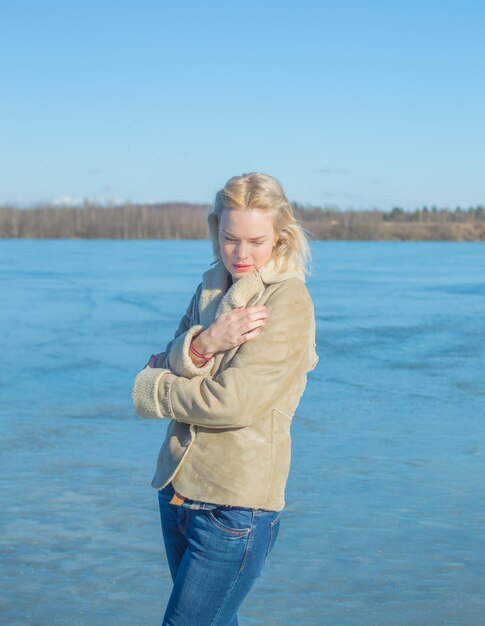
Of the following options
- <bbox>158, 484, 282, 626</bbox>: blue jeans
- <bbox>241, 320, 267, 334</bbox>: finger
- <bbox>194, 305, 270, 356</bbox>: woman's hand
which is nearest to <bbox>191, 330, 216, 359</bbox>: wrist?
<bbox>194, 305, 270, 356</bbox>: woman's hand

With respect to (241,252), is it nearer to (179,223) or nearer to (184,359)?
(184,359)

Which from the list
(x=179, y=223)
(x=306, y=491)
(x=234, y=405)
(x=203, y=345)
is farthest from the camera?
(x=179, y=223)

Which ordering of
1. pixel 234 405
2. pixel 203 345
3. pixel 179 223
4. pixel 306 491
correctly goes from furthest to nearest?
pixel 179 223, pixel 306 491, pixel 203 345, pixel 234 405

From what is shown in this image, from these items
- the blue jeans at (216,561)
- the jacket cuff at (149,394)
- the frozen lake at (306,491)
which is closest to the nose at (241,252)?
the jacket cuff at (149,394)

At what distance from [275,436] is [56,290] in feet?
68.5

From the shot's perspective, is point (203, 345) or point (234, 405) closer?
point (234, 405)

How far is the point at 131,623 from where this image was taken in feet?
13.1

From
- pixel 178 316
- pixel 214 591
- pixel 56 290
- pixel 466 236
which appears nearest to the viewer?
pixel 214 591

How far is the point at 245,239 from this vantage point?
2.44 meters

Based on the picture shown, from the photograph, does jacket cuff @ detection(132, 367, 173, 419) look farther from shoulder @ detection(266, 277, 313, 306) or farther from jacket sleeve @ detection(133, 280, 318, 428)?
shoulder @ detection(266, 277, 313, 306)

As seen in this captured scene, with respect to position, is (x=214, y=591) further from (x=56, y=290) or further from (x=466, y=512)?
(x=56, y=290)

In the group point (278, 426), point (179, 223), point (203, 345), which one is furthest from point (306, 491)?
point (179, 223)

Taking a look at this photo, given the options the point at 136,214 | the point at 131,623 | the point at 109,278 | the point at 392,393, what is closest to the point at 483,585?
the point at 131,623

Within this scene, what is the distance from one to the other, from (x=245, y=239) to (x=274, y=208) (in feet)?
0.35
